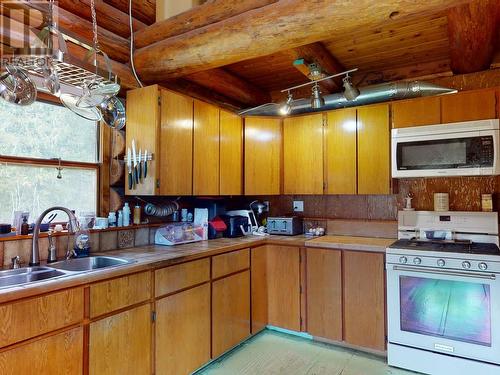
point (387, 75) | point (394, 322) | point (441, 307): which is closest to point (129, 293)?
point (394, 322)

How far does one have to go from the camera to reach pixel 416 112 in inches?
111

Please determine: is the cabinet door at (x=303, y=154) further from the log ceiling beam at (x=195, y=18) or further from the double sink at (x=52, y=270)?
the double sink at (x=52, y=270)

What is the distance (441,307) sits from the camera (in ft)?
7.80

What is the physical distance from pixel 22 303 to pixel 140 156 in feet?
4.29

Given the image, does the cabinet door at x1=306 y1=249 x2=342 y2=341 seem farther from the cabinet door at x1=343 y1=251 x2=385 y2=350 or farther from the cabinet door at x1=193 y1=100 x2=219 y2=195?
the cabinet door at x1=193 y1=100 x2=219 y2=195

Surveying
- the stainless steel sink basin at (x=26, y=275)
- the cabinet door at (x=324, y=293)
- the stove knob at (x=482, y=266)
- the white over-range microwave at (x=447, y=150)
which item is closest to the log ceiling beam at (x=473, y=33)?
the white over-range microwave at (x=447, y=150)

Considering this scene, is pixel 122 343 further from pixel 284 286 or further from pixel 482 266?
pixel 482 266

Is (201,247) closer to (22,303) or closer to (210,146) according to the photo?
(210,146)

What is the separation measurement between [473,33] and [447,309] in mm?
1946

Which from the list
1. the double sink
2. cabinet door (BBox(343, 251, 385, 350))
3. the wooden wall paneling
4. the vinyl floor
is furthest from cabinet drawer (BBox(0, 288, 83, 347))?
cabinet door (BBox(343, 251, 385, 350))

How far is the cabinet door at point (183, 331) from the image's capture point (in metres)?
2.13

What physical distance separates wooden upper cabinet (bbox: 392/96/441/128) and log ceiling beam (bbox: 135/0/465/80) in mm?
1198

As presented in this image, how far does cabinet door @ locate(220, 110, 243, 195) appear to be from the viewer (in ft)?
10.4

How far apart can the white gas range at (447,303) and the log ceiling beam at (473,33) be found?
4.16 feet
